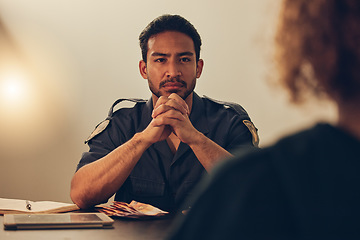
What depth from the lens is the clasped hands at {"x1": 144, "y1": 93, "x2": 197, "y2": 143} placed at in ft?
5.27

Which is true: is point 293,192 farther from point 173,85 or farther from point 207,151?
point 173,85

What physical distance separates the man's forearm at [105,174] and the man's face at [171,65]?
1.01 feet

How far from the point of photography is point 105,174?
157 cm

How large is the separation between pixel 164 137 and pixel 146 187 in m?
0.20

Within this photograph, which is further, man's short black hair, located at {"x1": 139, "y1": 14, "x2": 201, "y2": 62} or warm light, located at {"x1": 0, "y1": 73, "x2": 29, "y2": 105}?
warm light, located at {"x1": 0, "y1": 73, "x2": 29, "y2": 105}

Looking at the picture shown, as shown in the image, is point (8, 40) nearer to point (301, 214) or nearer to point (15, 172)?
point (15, 172)

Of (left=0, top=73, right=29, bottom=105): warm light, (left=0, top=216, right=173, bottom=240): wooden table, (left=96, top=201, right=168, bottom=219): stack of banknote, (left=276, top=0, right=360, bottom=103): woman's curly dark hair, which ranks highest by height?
(left=0, top=73, right=29, bottom=105): warm light

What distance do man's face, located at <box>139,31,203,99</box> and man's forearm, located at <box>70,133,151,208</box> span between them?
31cm

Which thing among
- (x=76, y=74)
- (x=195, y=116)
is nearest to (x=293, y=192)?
(x=195, y=116)

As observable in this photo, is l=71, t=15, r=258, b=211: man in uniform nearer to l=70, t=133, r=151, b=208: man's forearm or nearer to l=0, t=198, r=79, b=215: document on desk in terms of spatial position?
l=70, t=133, r=151, b=208: man's forearm

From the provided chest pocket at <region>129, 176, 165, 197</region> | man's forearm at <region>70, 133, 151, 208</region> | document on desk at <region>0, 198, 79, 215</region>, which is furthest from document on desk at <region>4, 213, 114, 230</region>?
chest pocket at <region>129, 176, 165, 197</region>

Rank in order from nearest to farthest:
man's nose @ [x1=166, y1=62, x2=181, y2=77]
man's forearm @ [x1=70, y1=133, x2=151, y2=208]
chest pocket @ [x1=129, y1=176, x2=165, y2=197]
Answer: man's forearm @ [x1=70, y1=133, x2=151, y2=208]
chest pocket @ [x1=129, y1=176, x2=165, y2=197]
man's nose @ [x1=166, y1=62, x2=181, y2=77]

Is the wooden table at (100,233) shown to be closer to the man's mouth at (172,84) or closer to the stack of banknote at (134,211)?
the stack of banknote at (134,211)

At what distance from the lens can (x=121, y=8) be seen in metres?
2.97
